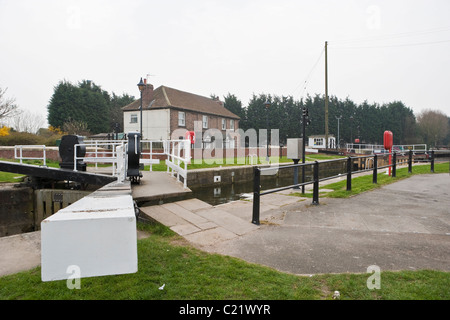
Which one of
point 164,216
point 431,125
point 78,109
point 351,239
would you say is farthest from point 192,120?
point 431,125

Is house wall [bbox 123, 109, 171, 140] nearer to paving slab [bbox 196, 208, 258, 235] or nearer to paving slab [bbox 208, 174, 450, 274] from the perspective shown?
paving slab [bbox 196, 208, 258, 235]

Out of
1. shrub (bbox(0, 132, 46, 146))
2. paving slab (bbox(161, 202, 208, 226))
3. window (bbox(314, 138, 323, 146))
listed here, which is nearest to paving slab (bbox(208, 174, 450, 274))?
paving slab (bbox(161, 202, 208, 226))

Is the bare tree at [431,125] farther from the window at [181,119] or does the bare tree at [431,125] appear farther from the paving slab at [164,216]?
the paving slab at [164,216]

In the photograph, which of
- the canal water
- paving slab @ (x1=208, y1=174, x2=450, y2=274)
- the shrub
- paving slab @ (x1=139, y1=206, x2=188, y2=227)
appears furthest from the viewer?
the shrub

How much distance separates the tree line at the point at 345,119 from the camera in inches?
2491

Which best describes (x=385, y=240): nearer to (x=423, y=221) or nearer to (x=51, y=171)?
(x=423, y=221)

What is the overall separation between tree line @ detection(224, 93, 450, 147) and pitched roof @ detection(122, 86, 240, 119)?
24.8 m

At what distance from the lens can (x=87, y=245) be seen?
5.31 feet

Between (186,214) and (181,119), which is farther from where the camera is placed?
(181,119)

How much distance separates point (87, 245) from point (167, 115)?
2987 cm

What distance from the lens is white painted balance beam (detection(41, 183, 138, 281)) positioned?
157 centimetres

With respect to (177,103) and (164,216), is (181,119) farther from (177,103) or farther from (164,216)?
(164,216)
